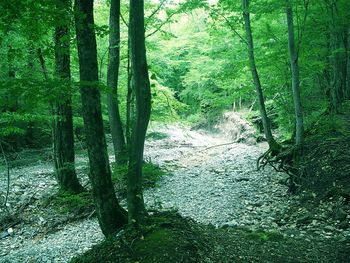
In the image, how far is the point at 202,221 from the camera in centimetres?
751

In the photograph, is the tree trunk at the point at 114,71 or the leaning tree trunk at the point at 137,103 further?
the tree trunk at the point at 114,71

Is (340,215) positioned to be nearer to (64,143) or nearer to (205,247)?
(205,247)

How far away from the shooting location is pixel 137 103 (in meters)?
4.36

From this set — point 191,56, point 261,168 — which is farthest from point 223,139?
point 261,168

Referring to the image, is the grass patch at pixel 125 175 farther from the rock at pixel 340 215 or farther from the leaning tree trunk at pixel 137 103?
the rock at pixel 340 215

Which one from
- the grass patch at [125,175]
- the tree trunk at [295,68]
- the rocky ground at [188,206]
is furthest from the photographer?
the tree trunk at [295,68]

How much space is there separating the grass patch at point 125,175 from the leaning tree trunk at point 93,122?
3.13 m

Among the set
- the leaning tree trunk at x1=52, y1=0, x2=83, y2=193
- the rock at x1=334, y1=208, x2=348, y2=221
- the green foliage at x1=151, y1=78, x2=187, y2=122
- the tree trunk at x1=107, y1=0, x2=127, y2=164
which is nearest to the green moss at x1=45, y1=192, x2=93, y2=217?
the leaning tree trunk at x1=52, y1=0, x2=83, y2=193

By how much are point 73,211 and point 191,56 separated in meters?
21.7

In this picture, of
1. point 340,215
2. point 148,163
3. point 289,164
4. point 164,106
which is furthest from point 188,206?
point 164,106

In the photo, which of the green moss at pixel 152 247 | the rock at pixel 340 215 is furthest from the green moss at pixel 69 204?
the rock at pixel 340 215

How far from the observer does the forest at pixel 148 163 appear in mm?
4500

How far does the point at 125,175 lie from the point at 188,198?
197 centimetres

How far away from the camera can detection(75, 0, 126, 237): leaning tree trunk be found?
4605 millimetres
